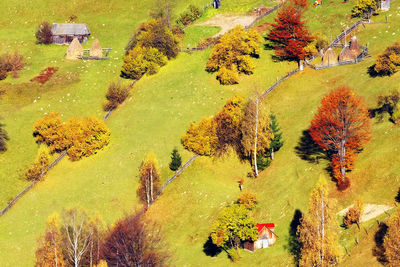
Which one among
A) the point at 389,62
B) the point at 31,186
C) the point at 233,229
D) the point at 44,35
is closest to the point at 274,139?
the point at 233,229

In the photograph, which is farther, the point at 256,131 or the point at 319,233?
the point at 256,131

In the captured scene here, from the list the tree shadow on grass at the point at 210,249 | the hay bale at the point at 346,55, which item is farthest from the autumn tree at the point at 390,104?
the tree shadow on grass at the point at 210,249

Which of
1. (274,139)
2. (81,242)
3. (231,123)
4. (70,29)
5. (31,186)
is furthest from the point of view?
(70,29)

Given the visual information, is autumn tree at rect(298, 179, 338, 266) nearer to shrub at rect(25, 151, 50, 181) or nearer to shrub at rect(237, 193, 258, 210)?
shrub at rect(237, 193, 258, 210)

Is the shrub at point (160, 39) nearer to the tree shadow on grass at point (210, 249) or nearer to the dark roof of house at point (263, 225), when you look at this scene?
the tree shadow on grass at point (210, 249)

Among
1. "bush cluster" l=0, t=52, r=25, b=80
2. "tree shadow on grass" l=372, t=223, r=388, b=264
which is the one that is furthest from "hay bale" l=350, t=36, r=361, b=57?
"bush cluster" l=0, t=52, r=25, b=80

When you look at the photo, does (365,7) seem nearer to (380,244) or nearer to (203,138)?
(203,138)

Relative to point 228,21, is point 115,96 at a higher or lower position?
lower
